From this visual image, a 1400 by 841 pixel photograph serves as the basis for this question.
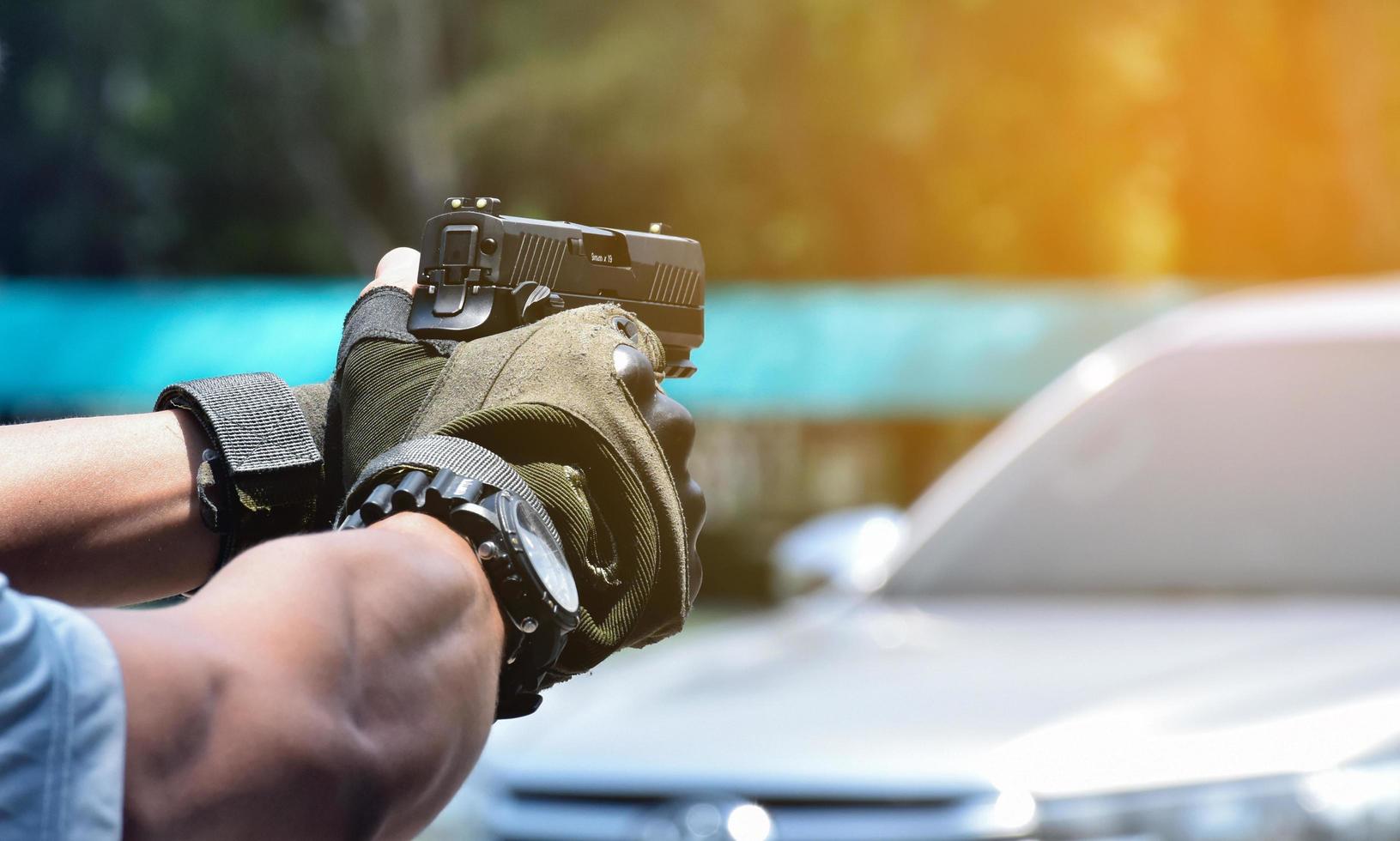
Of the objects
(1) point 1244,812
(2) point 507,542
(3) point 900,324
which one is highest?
(2) point 507,542

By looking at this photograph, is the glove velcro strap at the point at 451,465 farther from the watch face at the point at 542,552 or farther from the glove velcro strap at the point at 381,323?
the glove velcro strap at the point at 381,323

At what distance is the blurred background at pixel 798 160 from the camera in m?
9.38

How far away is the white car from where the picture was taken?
276 centimetres

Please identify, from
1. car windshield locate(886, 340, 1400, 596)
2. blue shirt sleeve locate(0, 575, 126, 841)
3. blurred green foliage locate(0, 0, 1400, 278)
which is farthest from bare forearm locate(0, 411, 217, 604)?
blurred green foliage locate(0, 0, 1400, 278)

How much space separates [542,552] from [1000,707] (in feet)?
6.10

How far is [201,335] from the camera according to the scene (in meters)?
2.54

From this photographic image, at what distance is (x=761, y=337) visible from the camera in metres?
8.70

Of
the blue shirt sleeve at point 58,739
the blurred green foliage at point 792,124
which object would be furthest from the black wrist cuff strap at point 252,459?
the blurred green foliage at point 792,124

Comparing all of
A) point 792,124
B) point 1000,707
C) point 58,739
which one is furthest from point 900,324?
point 58,739

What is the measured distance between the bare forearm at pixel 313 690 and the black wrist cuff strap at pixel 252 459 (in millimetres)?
325

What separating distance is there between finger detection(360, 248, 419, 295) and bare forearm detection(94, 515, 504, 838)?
38 centimetres

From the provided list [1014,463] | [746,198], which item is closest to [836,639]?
[1014,463]

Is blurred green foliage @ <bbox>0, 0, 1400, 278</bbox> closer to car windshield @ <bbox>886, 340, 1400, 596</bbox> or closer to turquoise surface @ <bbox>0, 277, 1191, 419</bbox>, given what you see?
turquoise surface @ <bbox>0, 277, 1191, 419</bbox>

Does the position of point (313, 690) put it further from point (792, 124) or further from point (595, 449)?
point (792, 124)
